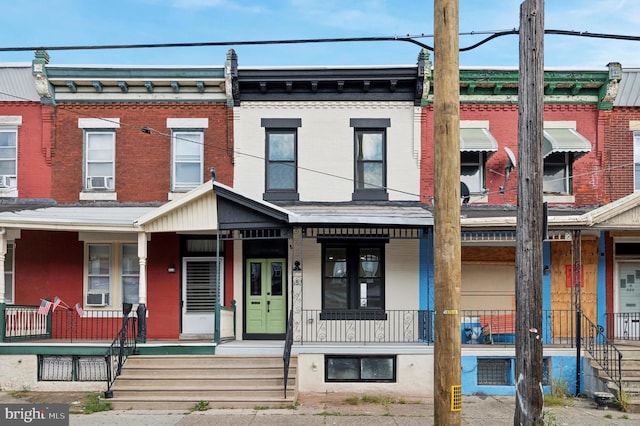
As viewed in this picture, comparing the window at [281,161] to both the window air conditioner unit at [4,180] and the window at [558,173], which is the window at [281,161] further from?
the window air conditioner unit at [4,180]

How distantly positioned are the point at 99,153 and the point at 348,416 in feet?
30.1

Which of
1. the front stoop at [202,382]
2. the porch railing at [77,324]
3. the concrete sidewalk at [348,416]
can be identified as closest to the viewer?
the concrete sidewalk at [348,416]

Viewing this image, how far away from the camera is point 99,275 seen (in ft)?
50.3

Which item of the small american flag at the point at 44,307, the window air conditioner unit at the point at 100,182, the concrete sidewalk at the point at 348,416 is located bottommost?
the concrete sidewalk at the point at 348,416

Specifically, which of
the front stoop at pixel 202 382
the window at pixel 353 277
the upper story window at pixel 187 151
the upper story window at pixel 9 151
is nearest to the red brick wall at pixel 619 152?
the window at pixel 353 277

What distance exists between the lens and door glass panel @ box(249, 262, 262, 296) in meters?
15.1

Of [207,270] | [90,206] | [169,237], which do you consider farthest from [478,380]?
[90,206]

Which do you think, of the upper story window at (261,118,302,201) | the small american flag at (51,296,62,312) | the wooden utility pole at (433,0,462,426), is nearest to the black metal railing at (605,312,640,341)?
the upper story window at (261,118,302,201)

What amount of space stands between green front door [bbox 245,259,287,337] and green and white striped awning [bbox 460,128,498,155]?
520cm

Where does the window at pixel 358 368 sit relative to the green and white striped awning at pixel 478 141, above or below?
below

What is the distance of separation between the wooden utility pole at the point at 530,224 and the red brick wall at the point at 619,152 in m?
8.76

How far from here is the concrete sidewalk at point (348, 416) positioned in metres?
10.5

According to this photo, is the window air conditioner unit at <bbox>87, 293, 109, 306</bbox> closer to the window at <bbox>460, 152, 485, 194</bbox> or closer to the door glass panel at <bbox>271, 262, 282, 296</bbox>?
the door glass panel at <bbox>271, 262, 282, 296</bbox>

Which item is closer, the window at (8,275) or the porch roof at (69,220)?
the porch roof at (69,220)
